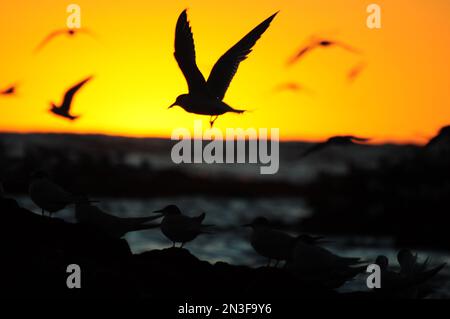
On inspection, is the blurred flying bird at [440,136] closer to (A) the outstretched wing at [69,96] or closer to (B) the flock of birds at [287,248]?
(B) the flock of birds at [287,248]

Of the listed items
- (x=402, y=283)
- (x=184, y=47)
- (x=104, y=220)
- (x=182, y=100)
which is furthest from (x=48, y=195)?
(x=402, y=283)

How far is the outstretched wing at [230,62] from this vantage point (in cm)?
1016

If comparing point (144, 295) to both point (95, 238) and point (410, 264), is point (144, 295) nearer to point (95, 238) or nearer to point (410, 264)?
point (95, 238)

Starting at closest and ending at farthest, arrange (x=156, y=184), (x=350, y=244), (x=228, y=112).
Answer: (x=228, y=112) → (x=350, y=244) → (x=156, y=184)

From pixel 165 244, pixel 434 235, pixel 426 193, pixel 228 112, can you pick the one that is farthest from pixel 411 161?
pixel 228 112

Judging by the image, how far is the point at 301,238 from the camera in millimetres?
8719

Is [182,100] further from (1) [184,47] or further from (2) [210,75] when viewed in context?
(1) [184,47]

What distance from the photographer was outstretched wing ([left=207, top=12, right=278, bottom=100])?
Answer: 10.2 metres

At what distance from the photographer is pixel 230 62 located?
407 inches

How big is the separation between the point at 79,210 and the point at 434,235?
15.7 metres

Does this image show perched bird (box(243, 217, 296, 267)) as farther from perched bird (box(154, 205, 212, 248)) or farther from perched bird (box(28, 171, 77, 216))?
perched bird (box(28, 171, 77, 216))

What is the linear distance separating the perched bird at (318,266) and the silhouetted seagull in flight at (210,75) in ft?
7.23

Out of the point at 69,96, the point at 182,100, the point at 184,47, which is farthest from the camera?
the point at 69,96

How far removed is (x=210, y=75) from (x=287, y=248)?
2.55m
